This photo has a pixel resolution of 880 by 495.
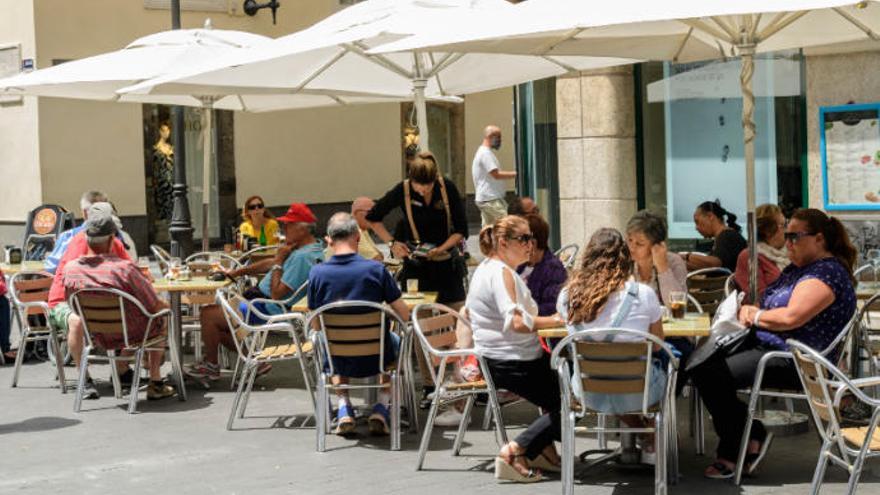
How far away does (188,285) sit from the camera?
10297mm

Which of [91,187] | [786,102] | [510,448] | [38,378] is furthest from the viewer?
[91,187]

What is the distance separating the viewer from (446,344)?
27.0 feet

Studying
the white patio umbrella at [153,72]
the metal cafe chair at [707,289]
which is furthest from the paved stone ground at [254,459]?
the white patio umbrella at [153,72]

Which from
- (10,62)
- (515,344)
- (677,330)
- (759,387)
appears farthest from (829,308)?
(10,62)

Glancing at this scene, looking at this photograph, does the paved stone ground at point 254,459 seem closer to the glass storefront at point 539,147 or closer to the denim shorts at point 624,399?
the denim shorts at point 624,399

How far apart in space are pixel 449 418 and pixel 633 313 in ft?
7.81

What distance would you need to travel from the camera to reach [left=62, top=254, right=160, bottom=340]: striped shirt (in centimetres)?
959

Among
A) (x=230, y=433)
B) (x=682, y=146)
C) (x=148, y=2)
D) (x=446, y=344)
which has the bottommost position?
(x=230, y=433)

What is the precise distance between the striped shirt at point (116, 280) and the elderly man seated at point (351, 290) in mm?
1777

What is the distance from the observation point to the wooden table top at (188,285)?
33.4 ft

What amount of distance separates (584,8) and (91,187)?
57.0ft

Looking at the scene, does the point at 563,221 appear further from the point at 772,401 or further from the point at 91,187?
the point at 91,187

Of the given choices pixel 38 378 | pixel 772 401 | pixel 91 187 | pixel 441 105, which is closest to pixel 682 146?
pixel 772 401

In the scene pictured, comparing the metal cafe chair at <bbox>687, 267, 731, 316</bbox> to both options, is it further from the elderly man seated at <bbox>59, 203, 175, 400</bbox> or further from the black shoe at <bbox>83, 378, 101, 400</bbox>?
the black shoe at <bbox>83, 378, 101, 400</bbox>
